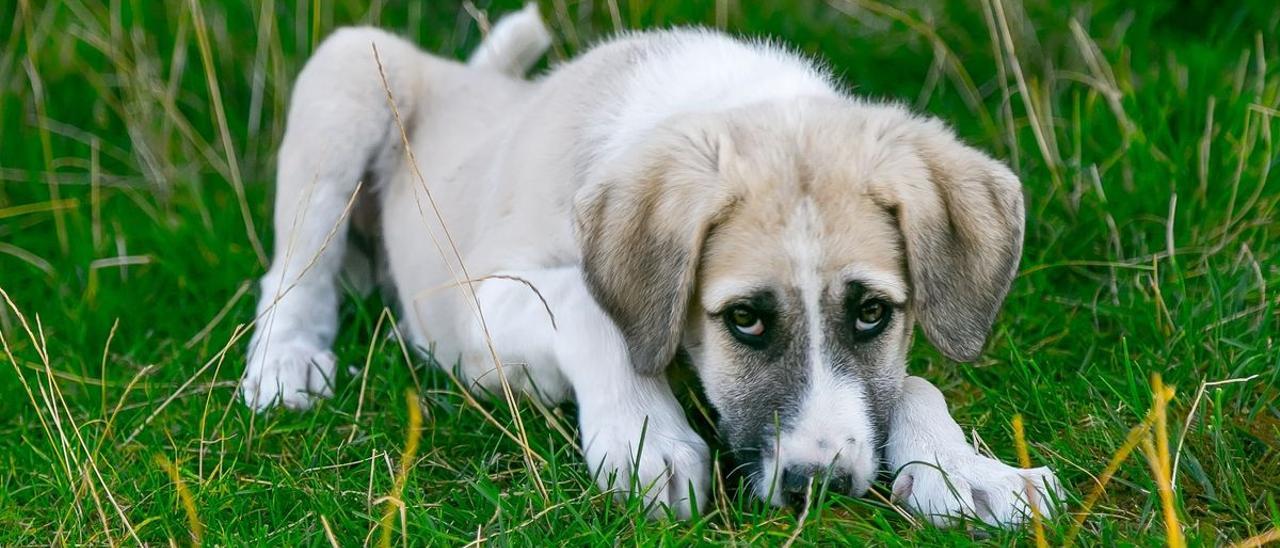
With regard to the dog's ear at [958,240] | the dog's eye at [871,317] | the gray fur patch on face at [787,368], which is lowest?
the gray fur patch on face at [787,368]

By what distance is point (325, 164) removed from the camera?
5.16 metres

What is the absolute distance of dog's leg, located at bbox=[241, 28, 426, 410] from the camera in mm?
5008

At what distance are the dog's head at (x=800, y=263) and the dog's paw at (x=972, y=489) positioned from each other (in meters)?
0.15

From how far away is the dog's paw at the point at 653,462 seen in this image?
346 cm

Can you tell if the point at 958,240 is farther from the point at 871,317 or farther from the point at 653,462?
the point at 653,462

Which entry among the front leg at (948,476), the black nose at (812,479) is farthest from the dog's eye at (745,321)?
the front leg at (948,476)

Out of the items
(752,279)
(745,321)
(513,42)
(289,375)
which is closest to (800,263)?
(752,279)

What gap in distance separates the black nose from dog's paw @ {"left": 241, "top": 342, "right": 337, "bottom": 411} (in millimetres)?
1716

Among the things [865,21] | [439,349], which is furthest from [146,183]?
[865,21]

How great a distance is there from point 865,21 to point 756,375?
3.36m

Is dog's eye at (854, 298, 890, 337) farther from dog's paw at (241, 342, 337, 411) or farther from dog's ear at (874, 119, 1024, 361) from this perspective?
dog's paw at (241, 342, 337, 411)

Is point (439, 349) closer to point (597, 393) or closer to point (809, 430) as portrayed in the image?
point (597, 393)

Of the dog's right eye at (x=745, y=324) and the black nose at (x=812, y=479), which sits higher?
the dog's right eye at (x=745, y=324)

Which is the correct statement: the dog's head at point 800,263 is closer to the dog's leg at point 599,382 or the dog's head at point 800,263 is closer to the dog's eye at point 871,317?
the dog's eye at point 871,317
